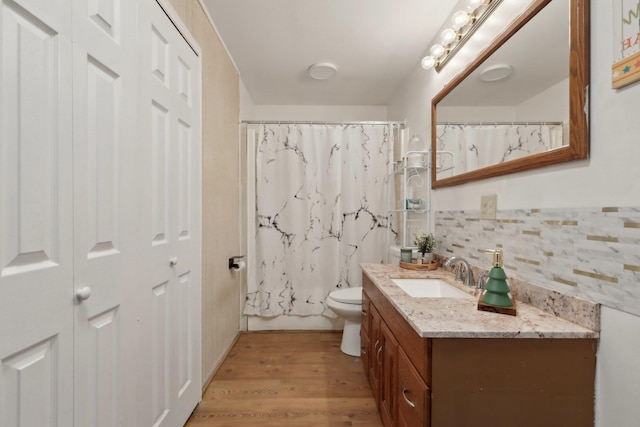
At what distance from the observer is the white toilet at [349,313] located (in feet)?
7.18

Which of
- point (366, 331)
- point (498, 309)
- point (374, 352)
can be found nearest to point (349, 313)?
point (366, 331)

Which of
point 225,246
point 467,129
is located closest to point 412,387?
point 467,129

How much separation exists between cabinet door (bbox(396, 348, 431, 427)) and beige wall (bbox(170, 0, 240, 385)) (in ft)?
4.04

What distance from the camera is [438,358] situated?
872mm

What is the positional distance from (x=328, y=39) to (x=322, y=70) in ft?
1.34

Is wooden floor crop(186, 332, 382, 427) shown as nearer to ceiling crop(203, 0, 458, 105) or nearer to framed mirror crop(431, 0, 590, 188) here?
framed mirror crop(431, 0, 590, 188)

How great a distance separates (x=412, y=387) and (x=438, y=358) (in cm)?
20

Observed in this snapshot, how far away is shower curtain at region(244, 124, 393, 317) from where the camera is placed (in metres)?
2.68

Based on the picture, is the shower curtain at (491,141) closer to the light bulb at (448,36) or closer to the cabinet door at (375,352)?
the light bulb at (448,36)

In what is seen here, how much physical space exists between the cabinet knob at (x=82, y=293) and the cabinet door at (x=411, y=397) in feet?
3.32

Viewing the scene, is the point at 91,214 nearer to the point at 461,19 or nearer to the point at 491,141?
the point at 491,141

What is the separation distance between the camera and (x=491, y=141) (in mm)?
1377

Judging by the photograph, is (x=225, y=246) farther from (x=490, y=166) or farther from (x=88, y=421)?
(x=490, y=166)

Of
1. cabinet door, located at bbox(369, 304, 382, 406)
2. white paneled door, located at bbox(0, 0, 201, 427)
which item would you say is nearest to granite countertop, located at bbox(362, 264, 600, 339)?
cabinet door, located at bbox(369, 304, 382, 406)
